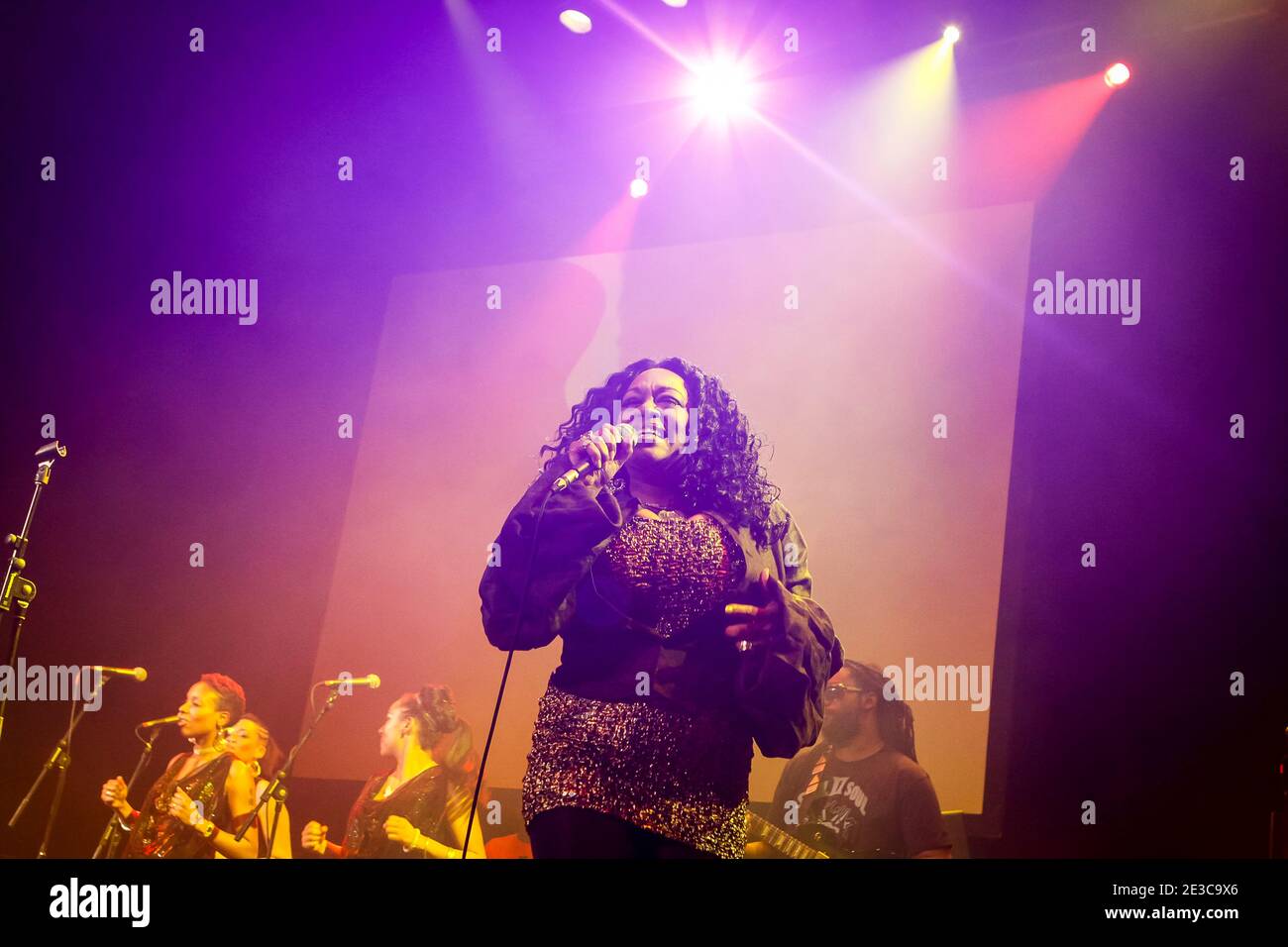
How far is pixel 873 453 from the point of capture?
10.8 ft

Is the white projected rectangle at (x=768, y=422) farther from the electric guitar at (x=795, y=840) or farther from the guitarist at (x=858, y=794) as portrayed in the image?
the electric guitar at (x=795, y=840)

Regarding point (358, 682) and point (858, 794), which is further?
point (358, 682)

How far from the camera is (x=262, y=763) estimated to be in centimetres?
308

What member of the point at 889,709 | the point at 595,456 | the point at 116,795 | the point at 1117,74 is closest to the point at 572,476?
the point at 595,456

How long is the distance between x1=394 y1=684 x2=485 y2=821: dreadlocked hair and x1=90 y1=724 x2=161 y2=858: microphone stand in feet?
2.67

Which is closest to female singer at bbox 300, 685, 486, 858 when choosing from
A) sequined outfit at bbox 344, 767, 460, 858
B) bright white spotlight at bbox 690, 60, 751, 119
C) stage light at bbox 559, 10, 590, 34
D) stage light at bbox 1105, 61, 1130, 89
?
sequined outfit at bbox 344, 767, 460, 858

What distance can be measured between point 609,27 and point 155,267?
1845 millimetres

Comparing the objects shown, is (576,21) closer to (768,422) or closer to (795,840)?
(768,422)

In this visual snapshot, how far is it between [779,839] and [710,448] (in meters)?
1.26

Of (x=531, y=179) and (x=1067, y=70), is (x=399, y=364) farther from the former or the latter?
(x=1067, y=70)

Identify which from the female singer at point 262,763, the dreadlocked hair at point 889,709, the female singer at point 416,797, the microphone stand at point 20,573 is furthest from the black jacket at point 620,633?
the microphone stand at point 20,573

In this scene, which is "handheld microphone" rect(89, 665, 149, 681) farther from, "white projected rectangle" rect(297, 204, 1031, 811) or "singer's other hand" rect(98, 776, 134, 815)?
"white projected rectangle" rect(297, 204, 1031, 811)

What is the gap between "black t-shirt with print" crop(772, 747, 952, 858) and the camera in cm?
300
